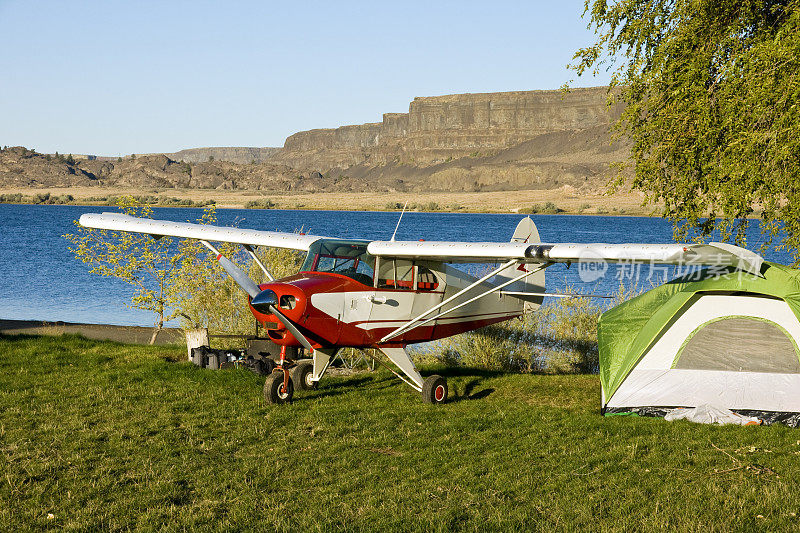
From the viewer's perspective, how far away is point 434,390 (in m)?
9.71

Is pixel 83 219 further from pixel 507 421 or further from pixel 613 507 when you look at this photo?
pixel 613 507

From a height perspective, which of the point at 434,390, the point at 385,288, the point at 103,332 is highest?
the point at 385,288

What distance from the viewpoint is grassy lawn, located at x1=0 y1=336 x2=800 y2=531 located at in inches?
209

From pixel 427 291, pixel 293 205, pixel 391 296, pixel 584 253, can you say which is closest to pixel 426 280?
pixel 427 291

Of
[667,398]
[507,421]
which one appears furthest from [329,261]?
[667,398]

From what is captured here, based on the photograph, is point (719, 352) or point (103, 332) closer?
point (719, 352)

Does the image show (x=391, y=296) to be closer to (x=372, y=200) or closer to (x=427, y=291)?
(x=427, y=291)

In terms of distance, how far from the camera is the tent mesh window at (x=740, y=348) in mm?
8586

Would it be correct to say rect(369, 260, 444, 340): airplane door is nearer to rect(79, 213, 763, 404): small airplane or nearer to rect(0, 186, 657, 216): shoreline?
rect(79, 213, 763, 404): small airplane

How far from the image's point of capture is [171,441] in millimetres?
7355

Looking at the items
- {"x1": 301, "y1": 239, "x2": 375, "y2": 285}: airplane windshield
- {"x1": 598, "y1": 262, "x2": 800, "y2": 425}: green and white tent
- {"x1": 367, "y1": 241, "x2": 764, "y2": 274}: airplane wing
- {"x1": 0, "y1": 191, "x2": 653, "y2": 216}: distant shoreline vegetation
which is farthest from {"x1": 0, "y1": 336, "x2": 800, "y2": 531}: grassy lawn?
{"x1": 0, "y1": 191, "x2": 653, "y2": 216}: distant shoreline vegetation

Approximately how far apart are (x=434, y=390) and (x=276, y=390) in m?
2.18

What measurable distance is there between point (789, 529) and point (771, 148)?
18.8 ft

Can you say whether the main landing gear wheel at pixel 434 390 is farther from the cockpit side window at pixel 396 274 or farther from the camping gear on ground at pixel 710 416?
the camping gear on ground at pixel 710 416
